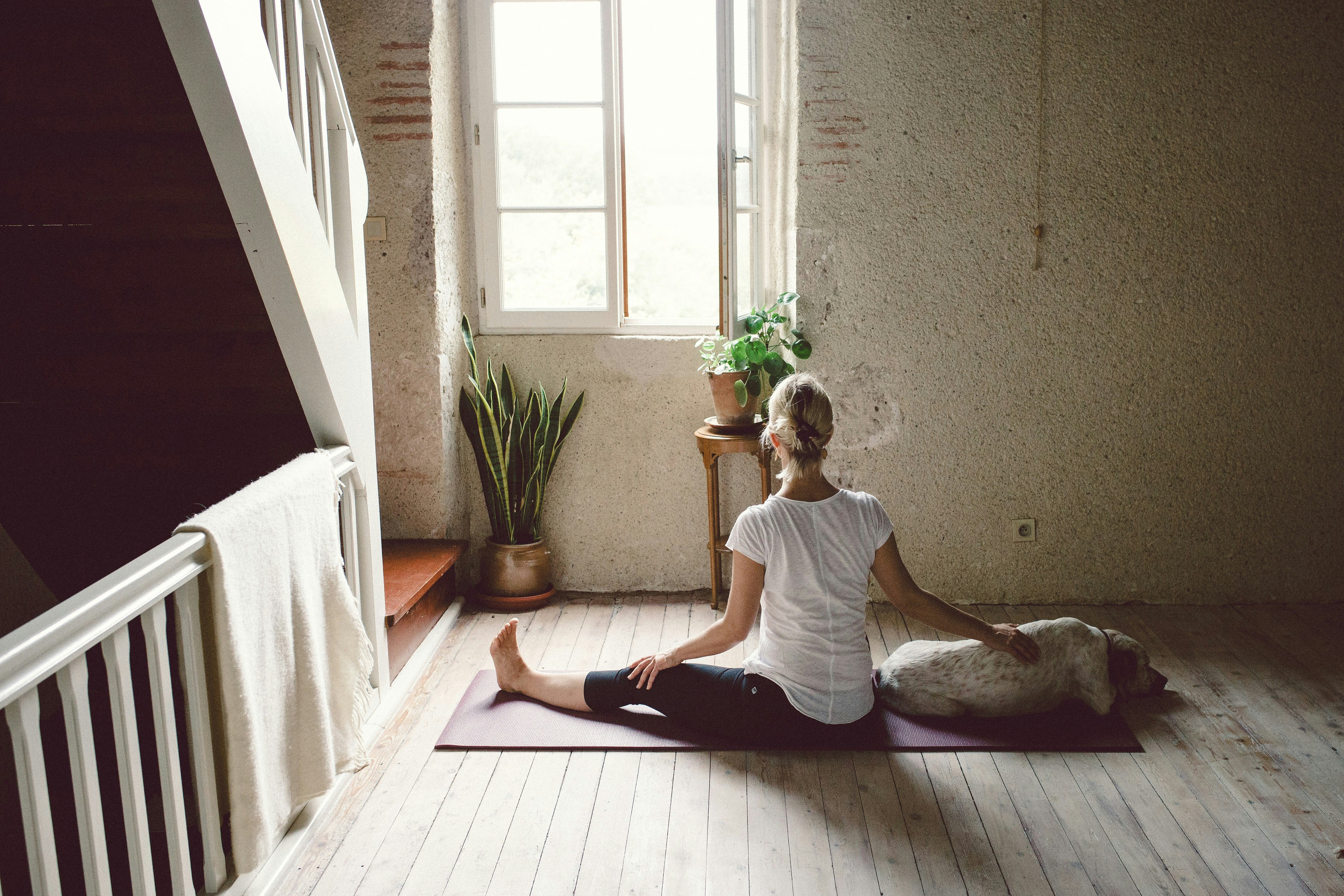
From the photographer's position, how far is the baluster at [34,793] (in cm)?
133

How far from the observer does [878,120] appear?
3.71 m

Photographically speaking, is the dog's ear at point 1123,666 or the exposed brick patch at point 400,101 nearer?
the dog's ear at point 1123,666

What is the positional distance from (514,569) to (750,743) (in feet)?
4.92

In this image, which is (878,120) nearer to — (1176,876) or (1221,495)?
(1221,495)

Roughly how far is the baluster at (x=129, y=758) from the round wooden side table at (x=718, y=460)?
2374mm

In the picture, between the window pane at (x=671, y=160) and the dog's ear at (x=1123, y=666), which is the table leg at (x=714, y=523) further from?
the dog's ear at (x=1123, y=666)

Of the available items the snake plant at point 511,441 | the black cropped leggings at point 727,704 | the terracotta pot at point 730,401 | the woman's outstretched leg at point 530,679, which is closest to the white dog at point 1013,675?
the black cropped leggings at point 727,704

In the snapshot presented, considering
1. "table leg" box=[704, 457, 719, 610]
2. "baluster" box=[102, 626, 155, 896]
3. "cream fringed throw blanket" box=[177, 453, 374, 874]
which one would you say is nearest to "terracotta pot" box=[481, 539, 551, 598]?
"table leg" box=[704, 457, 719, 610]

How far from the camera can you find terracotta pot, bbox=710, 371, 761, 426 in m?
3.71

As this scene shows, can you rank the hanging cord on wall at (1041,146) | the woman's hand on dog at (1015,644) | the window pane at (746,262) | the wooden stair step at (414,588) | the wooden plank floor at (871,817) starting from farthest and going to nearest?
the window pane at (746,262)
the hanging cord on wall at (1041,146)
the wooden stair step at (414,588)
the woman's hand on dog at (1015,644)
the wooden plank floor at (871,817)

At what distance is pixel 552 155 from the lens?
4074 millimetres

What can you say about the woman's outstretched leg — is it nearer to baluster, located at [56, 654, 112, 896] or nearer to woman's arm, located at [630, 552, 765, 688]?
woman's arm, located at [630, 552, 765, 688]

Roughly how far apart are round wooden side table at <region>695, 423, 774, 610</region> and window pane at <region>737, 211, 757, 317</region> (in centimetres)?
45

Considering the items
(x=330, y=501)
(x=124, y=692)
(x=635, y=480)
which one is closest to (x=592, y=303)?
(x=635, y=480)
